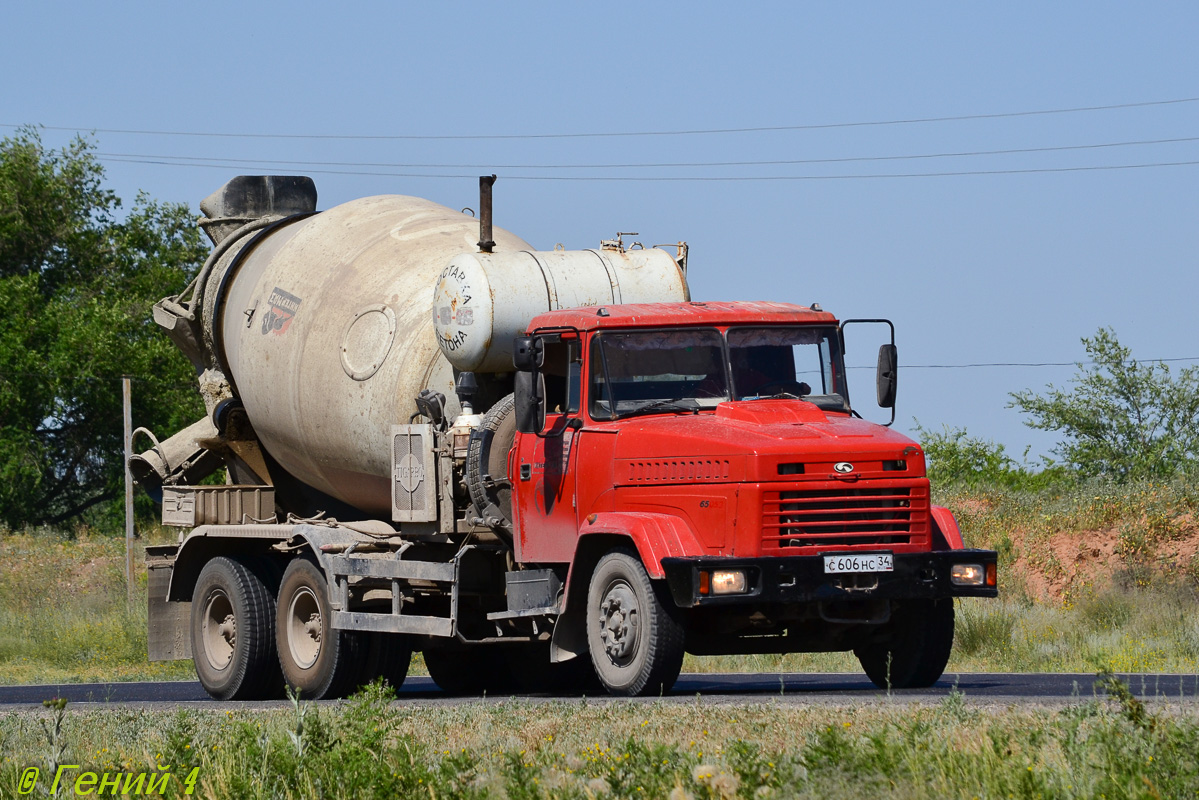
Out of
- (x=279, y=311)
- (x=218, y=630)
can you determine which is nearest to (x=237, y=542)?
(x=218, y=630)

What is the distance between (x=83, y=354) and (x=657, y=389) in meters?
29.8

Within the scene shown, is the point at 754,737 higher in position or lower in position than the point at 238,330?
lower

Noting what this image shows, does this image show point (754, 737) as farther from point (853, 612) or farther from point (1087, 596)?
point (1087, 596)

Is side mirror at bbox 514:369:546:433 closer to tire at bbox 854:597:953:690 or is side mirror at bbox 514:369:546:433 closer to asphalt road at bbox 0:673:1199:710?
asphalt road at bbox 0:673:1199:710

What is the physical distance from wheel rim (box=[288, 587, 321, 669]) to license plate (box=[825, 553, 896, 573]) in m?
5.02

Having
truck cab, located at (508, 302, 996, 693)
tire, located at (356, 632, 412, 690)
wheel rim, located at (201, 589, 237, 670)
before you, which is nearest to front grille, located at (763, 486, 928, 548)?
truck cab, located at (508, 302, 996, 693)

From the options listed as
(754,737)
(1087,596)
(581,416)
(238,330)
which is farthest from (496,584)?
(1087,596)

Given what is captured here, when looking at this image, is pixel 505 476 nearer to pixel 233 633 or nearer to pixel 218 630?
pixel 233 633

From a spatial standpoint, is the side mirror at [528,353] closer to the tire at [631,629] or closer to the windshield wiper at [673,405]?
the windshield wiper at [673,405]

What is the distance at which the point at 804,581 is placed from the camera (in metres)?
10.1

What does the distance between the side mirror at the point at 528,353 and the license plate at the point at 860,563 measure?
2.37m

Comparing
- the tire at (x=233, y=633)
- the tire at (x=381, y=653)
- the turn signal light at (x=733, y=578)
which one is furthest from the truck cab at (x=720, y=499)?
the tire at (x=233, y=633)

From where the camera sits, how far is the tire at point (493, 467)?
12180 mm

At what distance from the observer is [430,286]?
13.3 m
